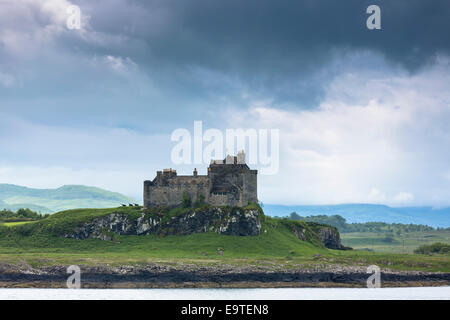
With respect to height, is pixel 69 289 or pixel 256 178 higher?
pixel 256 178

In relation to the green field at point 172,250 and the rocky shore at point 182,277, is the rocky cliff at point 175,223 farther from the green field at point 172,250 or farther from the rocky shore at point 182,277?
the rocky shore at point 182,277

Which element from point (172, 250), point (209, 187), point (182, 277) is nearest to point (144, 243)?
point (172, 250)

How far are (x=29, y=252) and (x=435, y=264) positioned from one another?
279 feet

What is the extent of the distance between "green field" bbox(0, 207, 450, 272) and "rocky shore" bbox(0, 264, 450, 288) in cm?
302

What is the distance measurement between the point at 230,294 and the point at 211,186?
183 feet

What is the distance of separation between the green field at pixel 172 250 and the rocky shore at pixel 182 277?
3019 millimetres

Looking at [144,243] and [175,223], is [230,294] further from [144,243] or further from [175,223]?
[175,223]

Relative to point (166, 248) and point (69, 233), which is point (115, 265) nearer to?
point (166, 248)

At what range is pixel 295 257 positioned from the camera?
5802 inches

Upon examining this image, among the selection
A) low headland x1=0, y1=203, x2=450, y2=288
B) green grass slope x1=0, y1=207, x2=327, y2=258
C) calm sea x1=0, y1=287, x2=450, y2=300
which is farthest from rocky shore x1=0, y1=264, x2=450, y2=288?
green grass slope x1=0, y1=207, x2=327, y2=258

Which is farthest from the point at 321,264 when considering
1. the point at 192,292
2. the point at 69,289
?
the point at 69,289

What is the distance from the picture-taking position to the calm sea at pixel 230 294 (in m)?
105
